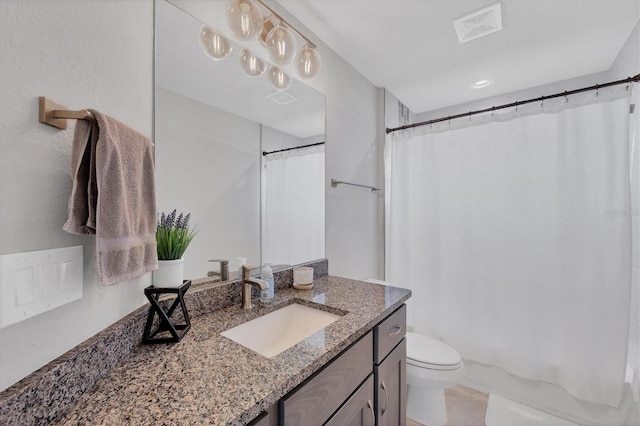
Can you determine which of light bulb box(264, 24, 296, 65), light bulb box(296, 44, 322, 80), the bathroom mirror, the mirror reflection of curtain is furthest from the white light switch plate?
light bulb box(296, 44, 322, 80)

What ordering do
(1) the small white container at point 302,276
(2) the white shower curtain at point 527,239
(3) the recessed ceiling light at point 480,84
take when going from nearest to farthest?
1. (1) the small white container at point 302,276
2. (2) the white shower curtain at point 527,239
3. (3) the recessed ceiling light at point 480,84

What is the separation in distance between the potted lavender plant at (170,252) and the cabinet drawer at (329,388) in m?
0.50

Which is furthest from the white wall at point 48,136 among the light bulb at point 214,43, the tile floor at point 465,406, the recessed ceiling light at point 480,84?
the recessed ceiling light at point 480,84

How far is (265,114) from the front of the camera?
141 centimetres

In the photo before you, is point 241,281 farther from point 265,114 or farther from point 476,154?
point 476,154

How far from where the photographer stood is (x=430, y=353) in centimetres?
168

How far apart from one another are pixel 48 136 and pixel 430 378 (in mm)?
1920

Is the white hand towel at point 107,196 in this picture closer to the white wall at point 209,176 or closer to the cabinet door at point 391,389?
the white wall at point 209,176

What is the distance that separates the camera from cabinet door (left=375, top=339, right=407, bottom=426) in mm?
1061

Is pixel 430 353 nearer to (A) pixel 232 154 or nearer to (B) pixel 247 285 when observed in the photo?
(B) pixel 247 285

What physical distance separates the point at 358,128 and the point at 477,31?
91 centimetres

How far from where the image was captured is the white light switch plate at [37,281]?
1.52ft

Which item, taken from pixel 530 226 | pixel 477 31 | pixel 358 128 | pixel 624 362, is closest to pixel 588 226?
pixel 530 226

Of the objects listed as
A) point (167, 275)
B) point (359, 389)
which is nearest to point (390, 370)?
point (359, 389)
